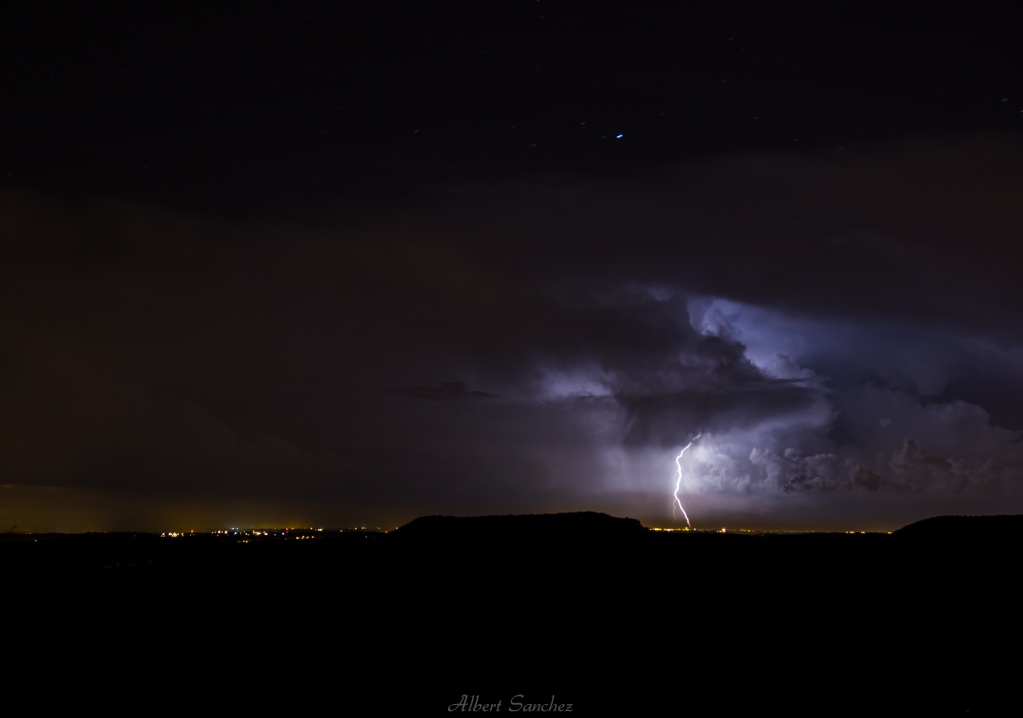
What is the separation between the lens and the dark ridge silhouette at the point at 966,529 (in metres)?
73.4

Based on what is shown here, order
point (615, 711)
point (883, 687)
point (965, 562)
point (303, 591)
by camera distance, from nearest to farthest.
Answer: point (615, 711) → point (883, 687) → point (303, 591) → point (965, 562)

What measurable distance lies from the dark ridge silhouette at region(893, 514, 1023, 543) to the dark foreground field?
105ft

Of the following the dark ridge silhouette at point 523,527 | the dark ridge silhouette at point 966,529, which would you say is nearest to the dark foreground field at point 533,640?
the dark ridge silhouette at point 523,527

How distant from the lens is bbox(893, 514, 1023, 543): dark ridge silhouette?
73.4m

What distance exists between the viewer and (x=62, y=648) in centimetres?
2711

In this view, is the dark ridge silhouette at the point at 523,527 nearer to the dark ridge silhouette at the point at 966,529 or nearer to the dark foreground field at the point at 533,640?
the dark foreground field at the point at 533,640

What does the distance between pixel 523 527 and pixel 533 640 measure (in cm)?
7238

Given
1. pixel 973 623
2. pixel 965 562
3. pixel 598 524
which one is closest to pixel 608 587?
pixel 973 623

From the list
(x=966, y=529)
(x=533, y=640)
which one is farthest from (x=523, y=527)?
(x=533, y=640)

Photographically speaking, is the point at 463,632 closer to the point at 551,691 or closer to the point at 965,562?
the point at 551,691

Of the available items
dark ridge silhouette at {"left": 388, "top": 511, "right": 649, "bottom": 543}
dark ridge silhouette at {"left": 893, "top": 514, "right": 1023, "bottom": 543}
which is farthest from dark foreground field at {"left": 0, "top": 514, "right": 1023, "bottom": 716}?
dark ridge silhouette at {"left": 893, "top": 514, "right": 1023, "bottom": 543}

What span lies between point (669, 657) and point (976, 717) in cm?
843

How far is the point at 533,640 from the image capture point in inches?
1011

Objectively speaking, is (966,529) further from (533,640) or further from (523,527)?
(533,640)
